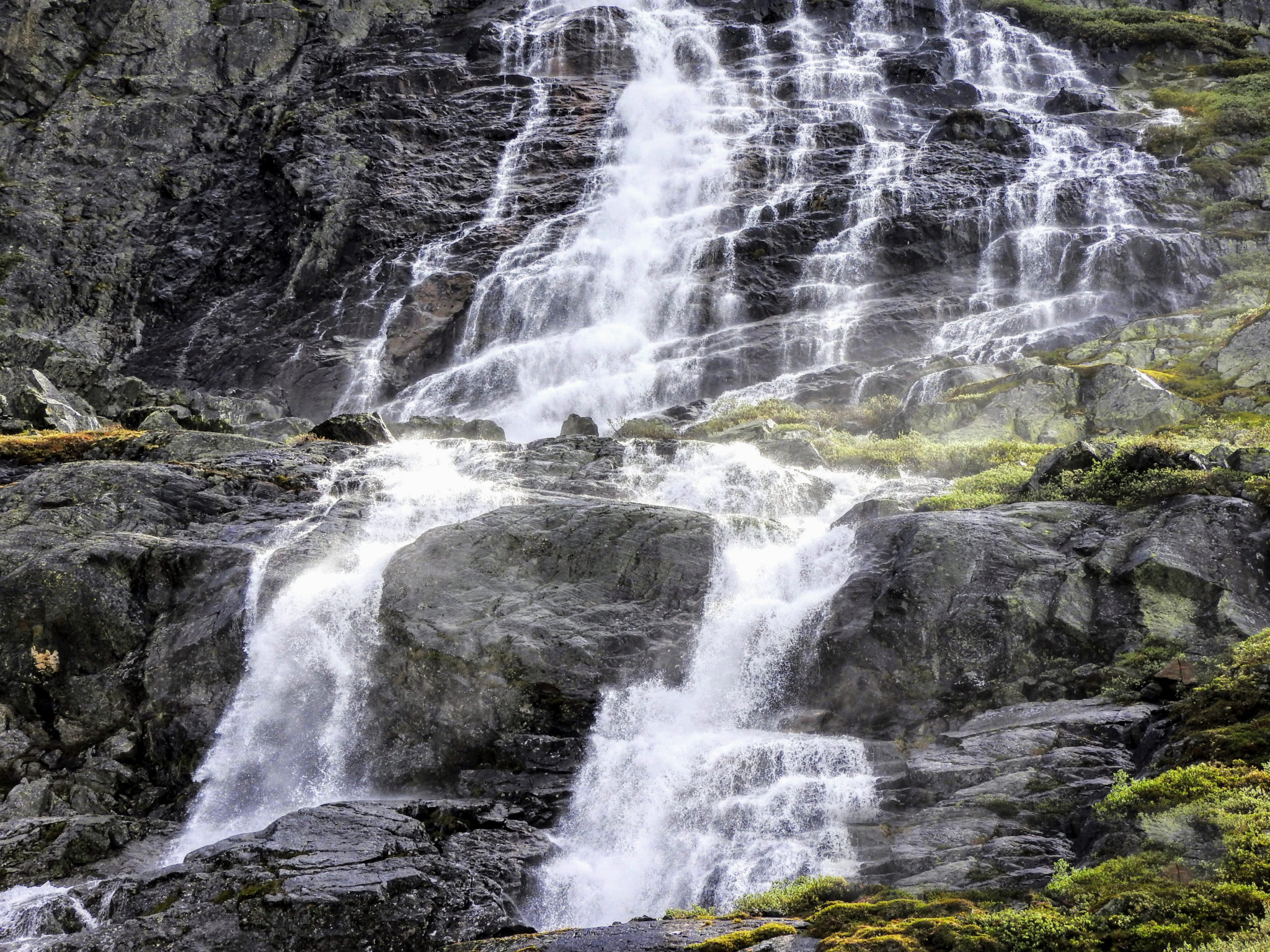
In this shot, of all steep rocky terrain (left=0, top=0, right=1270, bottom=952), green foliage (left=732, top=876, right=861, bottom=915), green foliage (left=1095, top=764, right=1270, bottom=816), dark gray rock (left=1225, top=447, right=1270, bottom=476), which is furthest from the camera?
dark gray rock (left=1225, top=447, right=1270, bottom=476)

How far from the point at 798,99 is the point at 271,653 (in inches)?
1702

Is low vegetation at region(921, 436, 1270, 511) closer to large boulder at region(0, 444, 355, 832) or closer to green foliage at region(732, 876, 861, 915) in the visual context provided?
green foliage at region(732, 876, 861, 915)

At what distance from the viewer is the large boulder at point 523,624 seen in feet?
53.5

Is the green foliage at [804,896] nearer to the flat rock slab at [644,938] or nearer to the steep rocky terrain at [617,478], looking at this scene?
the steep rocky terrain at [617,478]

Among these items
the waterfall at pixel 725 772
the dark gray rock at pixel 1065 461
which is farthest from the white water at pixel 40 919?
the dark gray rock at pixel 1065 461

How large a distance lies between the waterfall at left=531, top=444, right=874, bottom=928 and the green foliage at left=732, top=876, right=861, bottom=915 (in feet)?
1.76

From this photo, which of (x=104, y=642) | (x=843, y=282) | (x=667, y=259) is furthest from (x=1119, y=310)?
(x=104, y=642)

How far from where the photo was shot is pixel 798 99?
167ft

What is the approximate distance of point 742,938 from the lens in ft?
32.3

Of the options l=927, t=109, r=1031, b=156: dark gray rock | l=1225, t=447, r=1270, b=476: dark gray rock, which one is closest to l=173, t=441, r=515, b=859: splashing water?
l=1225, t=447, r=1270, b=476: dark gray rock

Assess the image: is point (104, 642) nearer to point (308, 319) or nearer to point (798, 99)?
point (308, 319)

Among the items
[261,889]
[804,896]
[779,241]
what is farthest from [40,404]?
[779,241]

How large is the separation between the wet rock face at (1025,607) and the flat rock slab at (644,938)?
4895mm

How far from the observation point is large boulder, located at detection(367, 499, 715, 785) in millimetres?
16312
